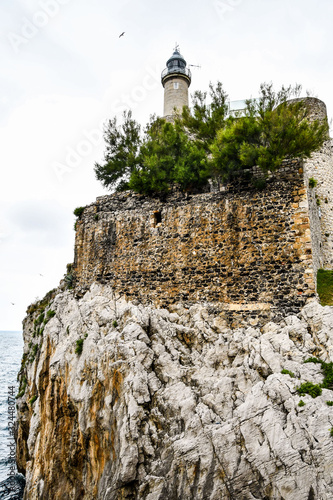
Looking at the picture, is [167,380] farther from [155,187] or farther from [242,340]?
[155,187]

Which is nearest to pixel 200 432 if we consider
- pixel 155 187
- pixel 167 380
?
pixel 167 380

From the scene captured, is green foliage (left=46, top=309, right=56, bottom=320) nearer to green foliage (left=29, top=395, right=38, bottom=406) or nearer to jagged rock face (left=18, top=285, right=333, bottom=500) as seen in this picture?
jagged rock face (left=18, top=285, right=333, bottom=500)

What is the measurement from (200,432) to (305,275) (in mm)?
4911

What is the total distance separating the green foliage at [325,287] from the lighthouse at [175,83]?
15444 mm

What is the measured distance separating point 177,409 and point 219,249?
16.0 feet

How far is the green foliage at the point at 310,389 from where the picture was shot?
6617mm

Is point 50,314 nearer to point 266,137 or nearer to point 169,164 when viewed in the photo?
point 169,164

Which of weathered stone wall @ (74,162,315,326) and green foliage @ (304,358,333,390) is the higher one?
weathered stone wall @ (74,162,315,326)

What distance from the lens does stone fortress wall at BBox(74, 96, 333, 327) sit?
9570 mm

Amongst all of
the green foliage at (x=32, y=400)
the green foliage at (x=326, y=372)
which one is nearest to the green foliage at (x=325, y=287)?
the green foliage at (x=326, y=372)

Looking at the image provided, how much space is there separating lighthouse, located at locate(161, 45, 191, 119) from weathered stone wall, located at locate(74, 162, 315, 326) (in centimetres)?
1178

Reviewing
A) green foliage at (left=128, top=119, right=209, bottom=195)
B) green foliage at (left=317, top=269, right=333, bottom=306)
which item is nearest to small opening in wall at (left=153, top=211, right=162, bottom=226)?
green foliage at (left=128, top=119, right=209, bottom=195)

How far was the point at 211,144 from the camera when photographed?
470 inches

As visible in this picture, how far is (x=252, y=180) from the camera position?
10.5 meters
